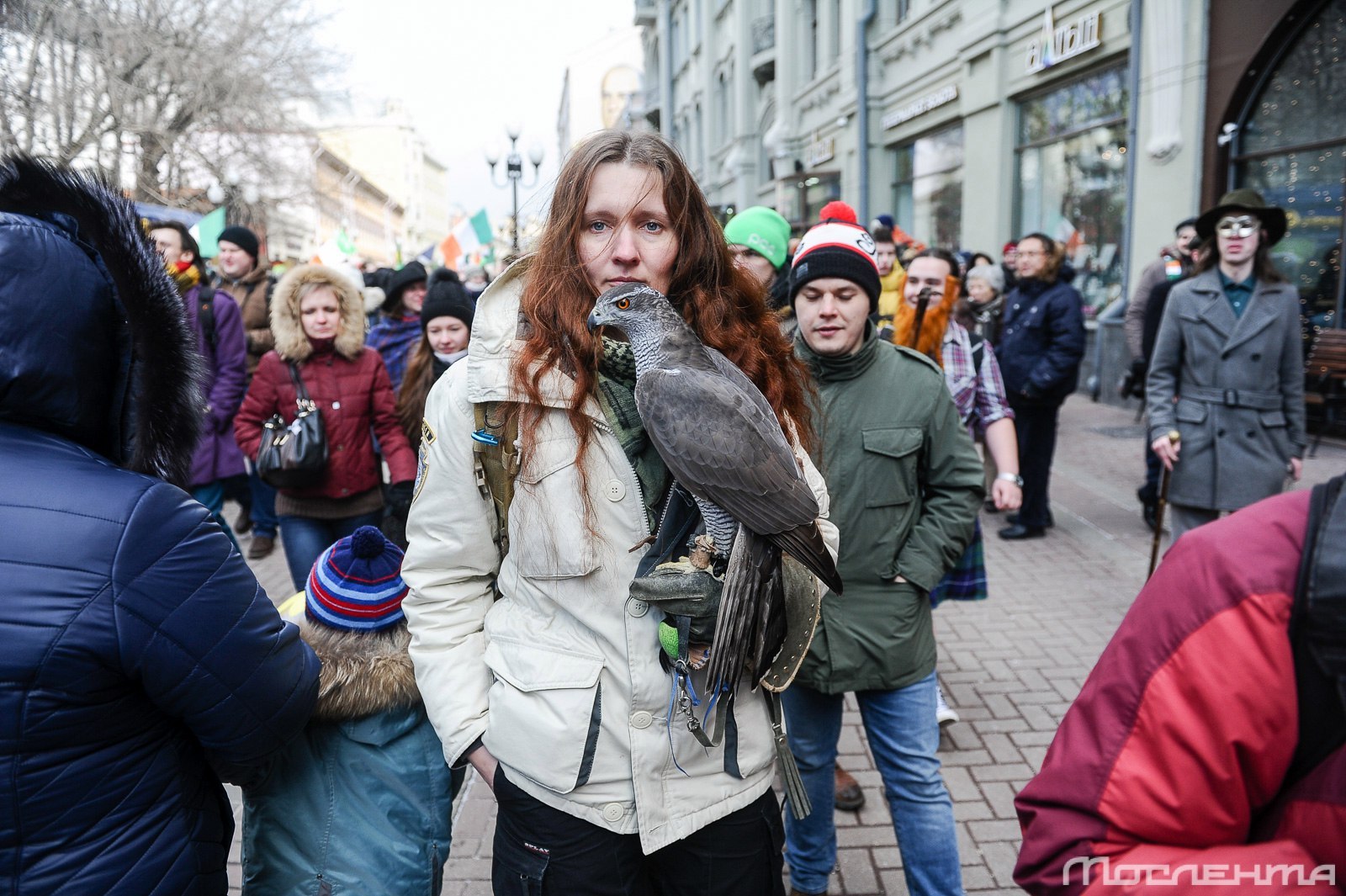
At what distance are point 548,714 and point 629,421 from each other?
2.07 feet

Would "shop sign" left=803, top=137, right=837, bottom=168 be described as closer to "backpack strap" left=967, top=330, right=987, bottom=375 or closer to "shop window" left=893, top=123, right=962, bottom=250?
"shop window" left=893, top=123, right=962, bottom=250

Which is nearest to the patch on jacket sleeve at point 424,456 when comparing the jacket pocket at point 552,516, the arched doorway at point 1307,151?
the jacket pocket at point 552,516

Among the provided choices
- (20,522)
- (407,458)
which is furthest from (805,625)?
(407,458)

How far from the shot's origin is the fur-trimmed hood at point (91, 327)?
1.48m

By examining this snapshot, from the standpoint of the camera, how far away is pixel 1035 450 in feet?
Result: 23.8

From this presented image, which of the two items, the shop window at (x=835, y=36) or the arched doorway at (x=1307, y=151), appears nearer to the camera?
the arched doorway at (x=1307, y=151)

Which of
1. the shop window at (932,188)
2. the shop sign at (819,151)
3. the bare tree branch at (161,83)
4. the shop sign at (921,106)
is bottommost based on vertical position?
the shop window at (932,188)

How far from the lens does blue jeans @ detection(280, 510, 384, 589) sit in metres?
4.92

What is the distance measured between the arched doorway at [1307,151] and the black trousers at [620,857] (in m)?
9.95

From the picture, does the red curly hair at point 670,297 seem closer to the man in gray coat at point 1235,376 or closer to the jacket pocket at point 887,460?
the jacket pocket at point 887,460

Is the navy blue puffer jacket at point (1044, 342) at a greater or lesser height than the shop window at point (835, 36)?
lesser

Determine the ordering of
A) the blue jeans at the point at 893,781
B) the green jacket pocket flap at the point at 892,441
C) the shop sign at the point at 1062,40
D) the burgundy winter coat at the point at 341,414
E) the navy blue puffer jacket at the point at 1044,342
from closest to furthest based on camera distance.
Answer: the blue jeans at the point at 893,781 → the green jacket pocket flap at the point at 892,441 → the burgundy winter coat at the point at 341,414 → the navy blue puffer jacket at the point at 1044,342 → the shop sign at the point at 1062,40

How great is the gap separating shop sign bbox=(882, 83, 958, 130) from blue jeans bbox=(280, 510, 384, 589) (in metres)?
14.3

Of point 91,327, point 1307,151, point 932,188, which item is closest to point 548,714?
point 91,327
